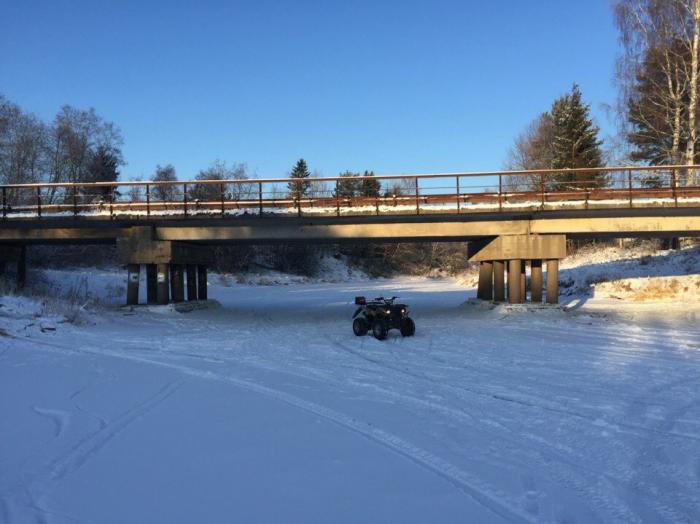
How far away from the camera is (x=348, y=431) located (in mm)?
6168

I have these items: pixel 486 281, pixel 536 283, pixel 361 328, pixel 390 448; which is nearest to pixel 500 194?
pixel 536 283

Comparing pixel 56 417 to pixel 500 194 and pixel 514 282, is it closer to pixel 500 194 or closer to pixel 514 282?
pixel 500 194

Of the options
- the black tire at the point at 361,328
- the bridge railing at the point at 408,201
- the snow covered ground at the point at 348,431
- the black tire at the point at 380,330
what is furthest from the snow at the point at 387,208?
the snow covered ground at the point at 348,431

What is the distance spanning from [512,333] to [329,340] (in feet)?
17.8

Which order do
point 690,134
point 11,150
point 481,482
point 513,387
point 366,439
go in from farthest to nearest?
point 11,150 → point 690,134 → point 513,387 → point 366,439 → point 481,482

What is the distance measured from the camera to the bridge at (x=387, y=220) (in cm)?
2139

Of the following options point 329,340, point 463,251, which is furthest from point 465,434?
point 463,251

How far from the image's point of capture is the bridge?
21391 mm

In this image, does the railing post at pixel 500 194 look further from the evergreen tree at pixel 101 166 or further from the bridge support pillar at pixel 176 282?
the evergreen tree at pixel 101 166

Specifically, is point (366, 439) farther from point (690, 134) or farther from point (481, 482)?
point (690, 134)

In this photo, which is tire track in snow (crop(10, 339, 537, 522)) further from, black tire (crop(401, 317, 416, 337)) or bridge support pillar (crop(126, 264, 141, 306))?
bridge support pillar (crop(126, 264, 141, 306))

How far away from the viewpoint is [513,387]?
8594mm

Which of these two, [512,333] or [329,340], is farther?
[512,333]

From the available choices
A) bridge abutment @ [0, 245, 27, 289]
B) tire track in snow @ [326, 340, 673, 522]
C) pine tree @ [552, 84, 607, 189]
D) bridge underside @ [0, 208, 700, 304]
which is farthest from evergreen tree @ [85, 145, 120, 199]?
tire track in snow @ [326, 340, 673, 522]
